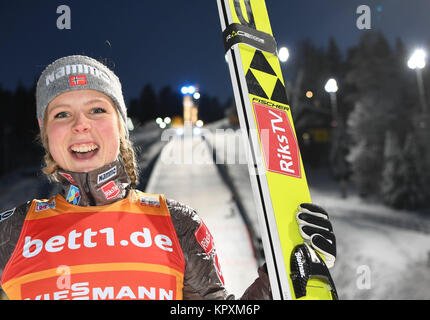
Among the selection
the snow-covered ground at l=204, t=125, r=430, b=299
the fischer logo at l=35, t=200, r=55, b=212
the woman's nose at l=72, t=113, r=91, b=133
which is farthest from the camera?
the snow-covered ground at l=204, t=125, r=430, b=299

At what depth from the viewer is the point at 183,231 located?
1.81 meters

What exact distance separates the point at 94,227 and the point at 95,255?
0.44 feet

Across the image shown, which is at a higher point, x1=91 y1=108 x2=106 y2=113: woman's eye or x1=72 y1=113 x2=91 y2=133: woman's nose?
x1=91 y1=108 x2=106 y2=113: woman's eye

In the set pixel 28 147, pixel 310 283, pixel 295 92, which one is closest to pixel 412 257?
pixel 310 283

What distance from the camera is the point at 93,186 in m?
1.77

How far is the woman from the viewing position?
5.33 ft

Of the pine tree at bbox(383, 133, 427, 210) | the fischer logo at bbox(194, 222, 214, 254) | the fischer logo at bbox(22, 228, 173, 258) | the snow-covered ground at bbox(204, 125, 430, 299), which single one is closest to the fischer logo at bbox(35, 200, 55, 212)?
the fischer logo at bbox(22, 228, 173, 258)

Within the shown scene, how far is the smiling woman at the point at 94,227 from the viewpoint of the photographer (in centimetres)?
162

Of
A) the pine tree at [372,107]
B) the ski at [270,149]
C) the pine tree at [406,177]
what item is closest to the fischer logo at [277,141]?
the ski at [270,149]

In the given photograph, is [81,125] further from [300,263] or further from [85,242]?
[300,263]

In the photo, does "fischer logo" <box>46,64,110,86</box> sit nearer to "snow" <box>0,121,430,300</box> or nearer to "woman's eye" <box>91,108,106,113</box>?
"woman's eye" <box>91,108,106,113</box>

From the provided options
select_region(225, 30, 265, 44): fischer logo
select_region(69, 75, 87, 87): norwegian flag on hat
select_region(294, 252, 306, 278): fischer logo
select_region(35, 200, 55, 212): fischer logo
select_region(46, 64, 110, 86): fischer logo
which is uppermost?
select_region(225, 30, 265, 44): fischer logo

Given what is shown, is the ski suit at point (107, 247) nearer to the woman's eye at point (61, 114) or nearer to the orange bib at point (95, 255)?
the orange bib at point (95, 255)

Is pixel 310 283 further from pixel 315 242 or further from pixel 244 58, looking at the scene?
pixel 244 58
